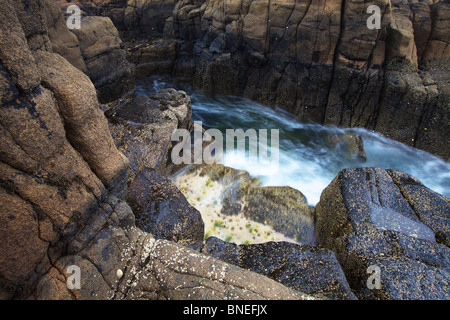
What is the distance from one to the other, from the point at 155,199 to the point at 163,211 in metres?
0.37

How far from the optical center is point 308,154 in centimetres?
1182

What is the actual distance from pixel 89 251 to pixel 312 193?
7.40m

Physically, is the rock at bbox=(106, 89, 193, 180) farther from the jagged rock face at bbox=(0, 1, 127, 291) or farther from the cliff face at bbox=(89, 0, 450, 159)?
the cliff face at bbox=(89, 0, 450, 159)

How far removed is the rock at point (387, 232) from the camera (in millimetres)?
4215

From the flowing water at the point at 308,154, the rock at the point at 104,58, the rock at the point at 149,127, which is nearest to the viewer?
the rock at the point at 149,127

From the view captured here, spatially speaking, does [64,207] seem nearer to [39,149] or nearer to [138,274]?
[39,149]

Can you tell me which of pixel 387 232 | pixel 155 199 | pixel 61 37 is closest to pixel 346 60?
Result: pixel 387 232

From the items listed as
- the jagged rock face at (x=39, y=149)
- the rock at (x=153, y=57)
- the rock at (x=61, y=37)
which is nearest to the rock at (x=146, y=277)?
the jagged rock face at (x=39, y=149)

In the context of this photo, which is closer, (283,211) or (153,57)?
(283,211)

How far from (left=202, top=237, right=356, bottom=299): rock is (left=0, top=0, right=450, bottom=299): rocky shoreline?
0.02m

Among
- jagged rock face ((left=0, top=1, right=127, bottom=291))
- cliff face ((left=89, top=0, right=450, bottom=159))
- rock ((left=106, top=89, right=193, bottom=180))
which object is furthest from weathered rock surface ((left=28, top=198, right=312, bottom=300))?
cliff face ((left=89, top=0, right=450, bottom=159))

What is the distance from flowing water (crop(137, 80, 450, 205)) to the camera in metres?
9.97

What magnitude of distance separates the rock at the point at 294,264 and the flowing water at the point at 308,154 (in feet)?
12.7

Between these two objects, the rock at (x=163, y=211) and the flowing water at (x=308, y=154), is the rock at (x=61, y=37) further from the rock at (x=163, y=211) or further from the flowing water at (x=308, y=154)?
the flowing water at (x=308, y=154)
